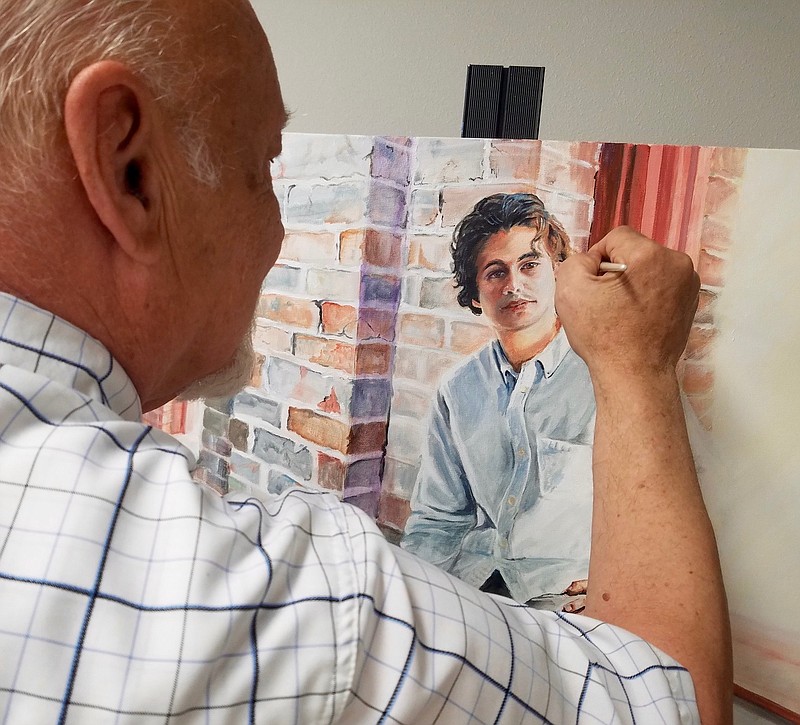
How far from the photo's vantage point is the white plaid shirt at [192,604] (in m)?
0.39

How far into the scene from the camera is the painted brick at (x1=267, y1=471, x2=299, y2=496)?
1.09 meters

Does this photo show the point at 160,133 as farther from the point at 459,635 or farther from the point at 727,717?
the point at 727,717

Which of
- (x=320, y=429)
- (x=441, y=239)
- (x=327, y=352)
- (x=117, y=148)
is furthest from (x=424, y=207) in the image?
(x=117, y=148)

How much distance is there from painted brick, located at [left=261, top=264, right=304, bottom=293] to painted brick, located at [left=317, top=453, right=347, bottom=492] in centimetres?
27

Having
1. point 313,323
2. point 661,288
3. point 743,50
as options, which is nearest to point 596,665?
point 661,288

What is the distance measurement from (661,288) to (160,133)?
556 millimetres

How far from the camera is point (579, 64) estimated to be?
1.12 metres

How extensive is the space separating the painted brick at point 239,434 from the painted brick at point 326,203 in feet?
1.15

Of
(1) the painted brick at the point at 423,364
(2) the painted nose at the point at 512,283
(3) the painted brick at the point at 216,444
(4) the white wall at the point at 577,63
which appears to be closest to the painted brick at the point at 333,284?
(1) the painted brick at the point at 423,364

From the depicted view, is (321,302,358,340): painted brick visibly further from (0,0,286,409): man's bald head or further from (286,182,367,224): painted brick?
(0,0,286,409): man's bald head

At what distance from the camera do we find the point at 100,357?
1.76 feet

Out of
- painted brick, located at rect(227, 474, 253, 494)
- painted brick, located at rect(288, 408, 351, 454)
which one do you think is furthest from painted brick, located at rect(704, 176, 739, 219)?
painted brick, located at rect(227, 474, 253, 494)

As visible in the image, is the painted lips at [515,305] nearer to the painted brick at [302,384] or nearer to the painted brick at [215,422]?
the painted brick at [302,384]

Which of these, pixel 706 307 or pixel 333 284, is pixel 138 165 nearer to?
pixel 333 284
